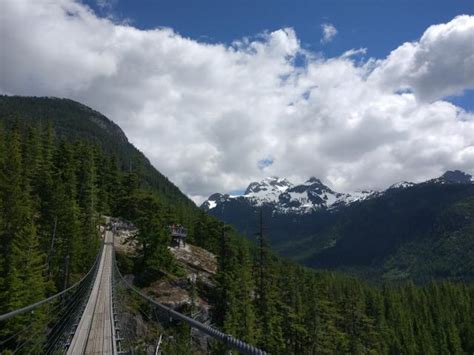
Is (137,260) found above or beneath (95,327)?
above

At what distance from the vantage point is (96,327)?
1920 cm

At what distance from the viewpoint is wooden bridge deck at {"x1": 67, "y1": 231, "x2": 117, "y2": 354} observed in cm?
1508

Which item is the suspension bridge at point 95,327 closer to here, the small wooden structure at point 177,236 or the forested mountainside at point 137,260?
the forested mountainside at point 137,260

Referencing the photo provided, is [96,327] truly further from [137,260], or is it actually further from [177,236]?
[177,236]

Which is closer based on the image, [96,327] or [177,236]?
[96,327]

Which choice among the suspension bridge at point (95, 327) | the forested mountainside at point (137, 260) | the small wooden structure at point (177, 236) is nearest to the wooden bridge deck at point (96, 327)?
the suspension bridge at point (95, 327)

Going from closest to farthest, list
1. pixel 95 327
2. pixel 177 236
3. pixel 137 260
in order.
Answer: pixel 95 327 < pixel 137 260 < pixel 177 236

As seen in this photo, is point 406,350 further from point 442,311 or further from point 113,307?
point 113,307

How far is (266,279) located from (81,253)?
2513 cm

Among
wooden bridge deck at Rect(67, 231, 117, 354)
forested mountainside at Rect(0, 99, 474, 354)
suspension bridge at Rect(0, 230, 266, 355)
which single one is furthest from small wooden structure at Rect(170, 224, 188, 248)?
wooden bridge deck at Rect(67, 231, 117, 354)

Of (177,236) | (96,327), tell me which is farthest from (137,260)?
(96,327)

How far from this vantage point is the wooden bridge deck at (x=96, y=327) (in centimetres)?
1508

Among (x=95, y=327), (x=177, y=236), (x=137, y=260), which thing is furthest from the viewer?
(x=177, y=236)

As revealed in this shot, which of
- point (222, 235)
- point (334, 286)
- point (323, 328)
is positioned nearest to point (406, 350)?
point (334, 286)
